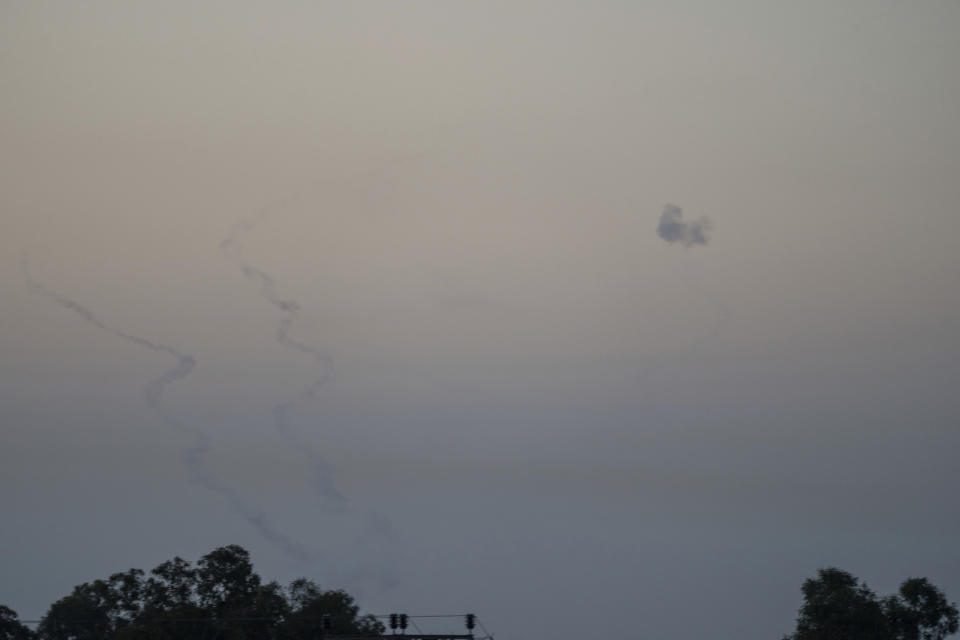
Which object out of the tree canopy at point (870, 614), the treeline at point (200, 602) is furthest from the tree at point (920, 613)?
the treeline at point (200, 602)

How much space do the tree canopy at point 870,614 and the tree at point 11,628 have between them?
9521 centimetres

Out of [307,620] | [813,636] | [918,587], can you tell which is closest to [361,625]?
[307,620]

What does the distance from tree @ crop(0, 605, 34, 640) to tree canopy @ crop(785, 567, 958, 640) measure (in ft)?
312

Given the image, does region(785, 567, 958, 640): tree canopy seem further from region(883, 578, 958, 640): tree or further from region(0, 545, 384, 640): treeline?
region(0, 545, 384, 640): treeline

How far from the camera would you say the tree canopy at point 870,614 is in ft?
448

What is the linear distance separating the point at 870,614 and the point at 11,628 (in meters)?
104

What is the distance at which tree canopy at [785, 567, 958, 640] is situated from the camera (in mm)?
136625

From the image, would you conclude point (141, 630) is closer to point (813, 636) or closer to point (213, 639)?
point (213, 639)

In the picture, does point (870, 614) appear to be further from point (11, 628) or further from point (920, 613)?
point (11, 628)

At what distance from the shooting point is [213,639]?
137m

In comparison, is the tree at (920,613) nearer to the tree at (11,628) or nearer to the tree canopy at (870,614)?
the tree canopy at (870,614)

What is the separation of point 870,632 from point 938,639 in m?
10.6

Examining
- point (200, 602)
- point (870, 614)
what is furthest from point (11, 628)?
point (870, 614)

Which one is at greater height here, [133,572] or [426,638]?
[133,572]
